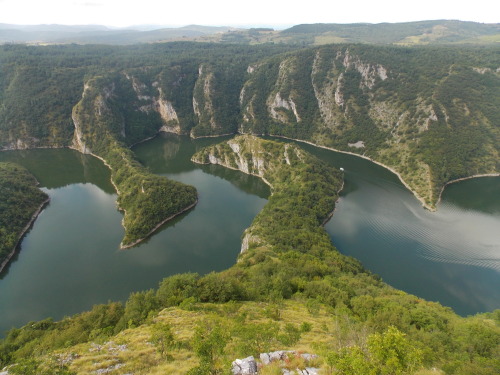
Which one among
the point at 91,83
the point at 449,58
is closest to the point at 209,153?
the point at 91,83

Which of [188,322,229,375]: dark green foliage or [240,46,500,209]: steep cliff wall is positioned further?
[240,46,500,209]: steep cliff wall

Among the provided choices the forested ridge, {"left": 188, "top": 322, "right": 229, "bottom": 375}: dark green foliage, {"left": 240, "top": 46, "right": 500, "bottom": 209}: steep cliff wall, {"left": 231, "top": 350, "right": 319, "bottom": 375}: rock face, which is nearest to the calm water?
the forested ridge

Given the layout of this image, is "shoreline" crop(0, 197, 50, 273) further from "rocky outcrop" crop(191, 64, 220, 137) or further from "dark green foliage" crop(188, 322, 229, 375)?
"rocky outcrop" crop(191, 64, 220, 137)

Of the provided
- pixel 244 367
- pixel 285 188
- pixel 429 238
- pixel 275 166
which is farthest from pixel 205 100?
pixel 244 367

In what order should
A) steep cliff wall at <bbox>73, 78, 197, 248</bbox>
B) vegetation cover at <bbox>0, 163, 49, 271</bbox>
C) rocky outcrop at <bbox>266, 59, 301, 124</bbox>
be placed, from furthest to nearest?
1. rocky outcrop at <bbox>266, 59, 301, 124</bbox>
2. steep cliff wall at <bbox>73, 78, 197, 248</bbox>
3. vegetation cover at <bbox>0, 163, 49, 271</bbox>

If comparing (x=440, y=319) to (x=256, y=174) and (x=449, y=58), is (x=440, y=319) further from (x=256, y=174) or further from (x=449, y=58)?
(x=449, y=58)

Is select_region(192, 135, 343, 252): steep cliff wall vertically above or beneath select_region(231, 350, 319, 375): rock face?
beneath

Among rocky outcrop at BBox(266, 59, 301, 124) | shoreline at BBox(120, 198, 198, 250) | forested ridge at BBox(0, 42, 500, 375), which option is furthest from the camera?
rocky outcrop at BBox(266, 59, 301, 124)
